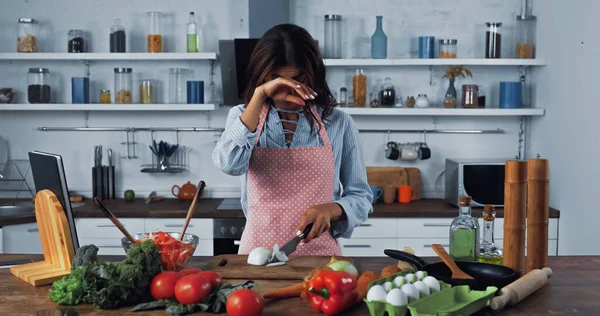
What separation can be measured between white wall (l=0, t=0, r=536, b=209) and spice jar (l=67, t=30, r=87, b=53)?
0.17 metres

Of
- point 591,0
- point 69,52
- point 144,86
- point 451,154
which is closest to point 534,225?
point 591,0

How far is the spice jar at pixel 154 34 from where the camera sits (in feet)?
15.3

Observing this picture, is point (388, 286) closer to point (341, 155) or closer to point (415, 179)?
A: point (341, 155)

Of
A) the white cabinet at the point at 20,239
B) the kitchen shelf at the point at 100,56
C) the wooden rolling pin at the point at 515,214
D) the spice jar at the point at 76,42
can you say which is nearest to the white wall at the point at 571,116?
the wooden rolling pin at the point at 515,214

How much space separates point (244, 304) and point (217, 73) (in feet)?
11.2

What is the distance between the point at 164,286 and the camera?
1747mm

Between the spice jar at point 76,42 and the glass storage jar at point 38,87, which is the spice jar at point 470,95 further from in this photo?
the glass storage jar at point 38,87

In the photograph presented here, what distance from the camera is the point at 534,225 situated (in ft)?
6.85

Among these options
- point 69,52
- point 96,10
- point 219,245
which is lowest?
point 219,245

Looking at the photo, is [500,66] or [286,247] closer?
[286,247]

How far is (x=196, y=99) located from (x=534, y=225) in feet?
9.89

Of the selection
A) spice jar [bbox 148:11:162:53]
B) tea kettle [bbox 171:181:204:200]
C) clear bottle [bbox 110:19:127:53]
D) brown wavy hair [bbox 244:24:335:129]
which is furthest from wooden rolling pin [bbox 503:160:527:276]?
clear bottle [bbox 110:19:127:53]

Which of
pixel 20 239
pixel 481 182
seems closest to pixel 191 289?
pixel 20 239

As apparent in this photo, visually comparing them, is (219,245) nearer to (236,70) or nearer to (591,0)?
(236,70)
